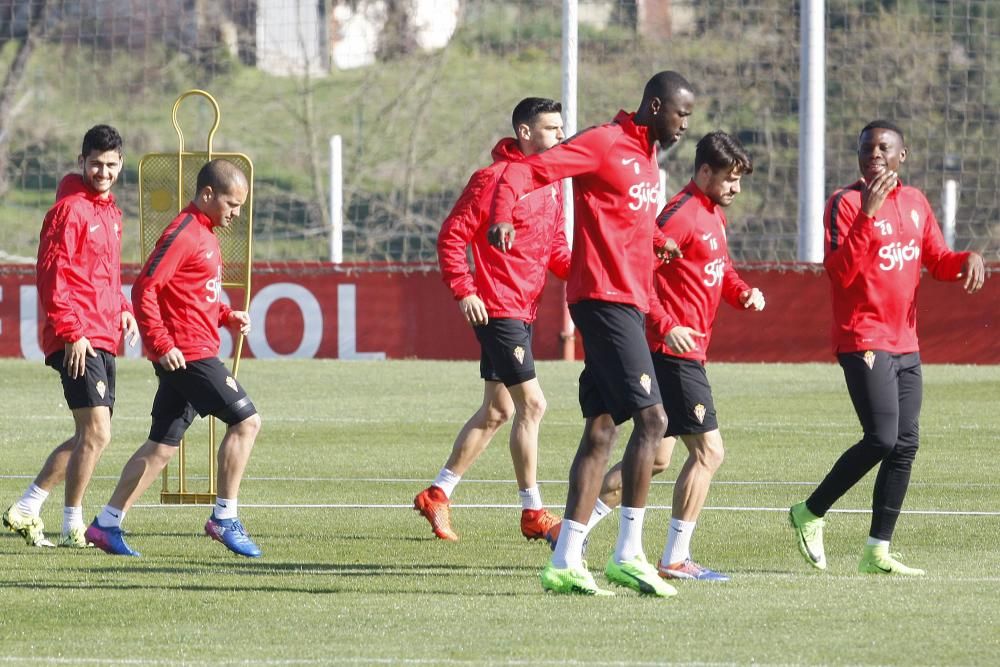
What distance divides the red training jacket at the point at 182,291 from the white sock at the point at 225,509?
71cm

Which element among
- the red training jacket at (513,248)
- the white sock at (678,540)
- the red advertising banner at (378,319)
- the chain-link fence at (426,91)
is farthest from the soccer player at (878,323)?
the chain-link fence at (426,91)

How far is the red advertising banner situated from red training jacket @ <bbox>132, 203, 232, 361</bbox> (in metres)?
14.9

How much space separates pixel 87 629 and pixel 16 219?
112 feet

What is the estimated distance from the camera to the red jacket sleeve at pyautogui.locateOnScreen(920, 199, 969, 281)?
346 inches

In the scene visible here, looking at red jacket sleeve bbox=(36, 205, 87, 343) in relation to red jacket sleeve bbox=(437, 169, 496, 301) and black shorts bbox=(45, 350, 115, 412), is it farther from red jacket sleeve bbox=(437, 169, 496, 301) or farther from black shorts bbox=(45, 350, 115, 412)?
red jacket sleeve bbox=(437, 169, 496, 301)

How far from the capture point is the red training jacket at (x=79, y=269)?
9383 mm

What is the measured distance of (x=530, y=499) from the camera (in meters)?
9.82

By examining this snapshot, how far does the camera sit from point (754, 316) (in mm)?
24000

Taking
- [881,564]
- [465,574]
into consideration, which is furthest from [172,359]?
[881,564]

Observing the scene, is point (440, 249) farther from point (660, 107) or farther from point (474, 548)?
point (660, 107)

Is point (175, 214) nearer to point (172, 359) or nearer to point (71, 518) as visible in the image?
point (71, 518)

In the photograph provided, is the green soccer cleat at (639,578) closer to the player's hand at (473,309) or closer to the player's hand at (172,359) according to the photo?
the player's hand at (473,309)

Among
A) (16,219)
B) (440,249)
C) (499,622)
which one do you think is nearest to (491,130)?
(16,219)

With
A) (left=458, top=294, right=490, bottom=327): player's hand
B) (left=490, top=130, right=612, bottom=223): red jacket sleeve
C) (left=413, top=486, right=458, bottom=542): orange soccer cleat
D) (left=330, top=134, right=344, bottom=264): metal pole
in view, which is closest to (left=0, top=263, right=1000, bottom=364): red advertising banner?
(left=330, top=134, right=344, bottom=264): metal pole
